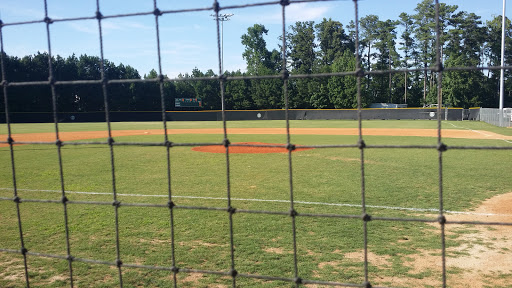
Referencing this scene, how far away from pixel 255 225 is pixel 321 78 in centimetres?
3723

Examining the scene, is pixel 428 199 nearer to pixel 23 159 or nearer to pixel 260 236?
pixel 260 236

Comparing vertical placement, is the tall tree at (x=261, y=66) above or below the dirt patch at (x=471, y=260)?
above

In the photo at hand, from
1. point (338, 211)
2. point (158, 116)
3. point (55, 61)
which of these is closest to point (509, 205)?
point (338, 211)

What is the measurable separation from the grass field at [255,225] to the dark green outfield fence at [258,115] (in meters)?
28.1

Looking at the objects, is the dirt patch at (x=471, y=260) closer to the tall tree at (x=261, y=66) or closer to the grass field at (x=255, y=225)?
the grass field at (x=255, y=225)

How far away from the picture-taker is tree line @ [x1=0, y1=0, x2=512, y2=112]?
133 ft

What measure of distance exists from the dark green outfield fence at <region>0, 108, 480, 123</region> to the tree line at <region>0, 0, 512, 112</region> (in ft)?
2.61

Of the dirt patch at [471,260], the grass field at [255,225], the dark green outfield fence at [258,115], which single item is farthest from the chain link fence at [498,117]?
the dirt patch at [471,260]

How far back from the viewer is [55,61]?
42.6 m

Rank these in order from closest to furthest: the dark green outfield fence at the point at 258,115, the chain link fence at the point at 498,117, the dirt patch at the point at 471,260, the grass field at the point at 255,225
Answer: the dirt patch at the point at 471,260 < the grass field at the point at 255,225 < the chain link fence at the point at 498,117 < the dark green outfield fence at the point at 258,115

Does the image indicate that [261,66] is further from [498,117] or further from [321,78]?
[498,117]

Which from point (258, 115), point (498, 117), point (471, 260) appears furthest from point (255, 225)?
point (258, 115)

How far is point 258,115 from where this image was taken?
4162 centimetres

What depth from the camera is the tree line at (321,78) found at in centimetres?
4062
